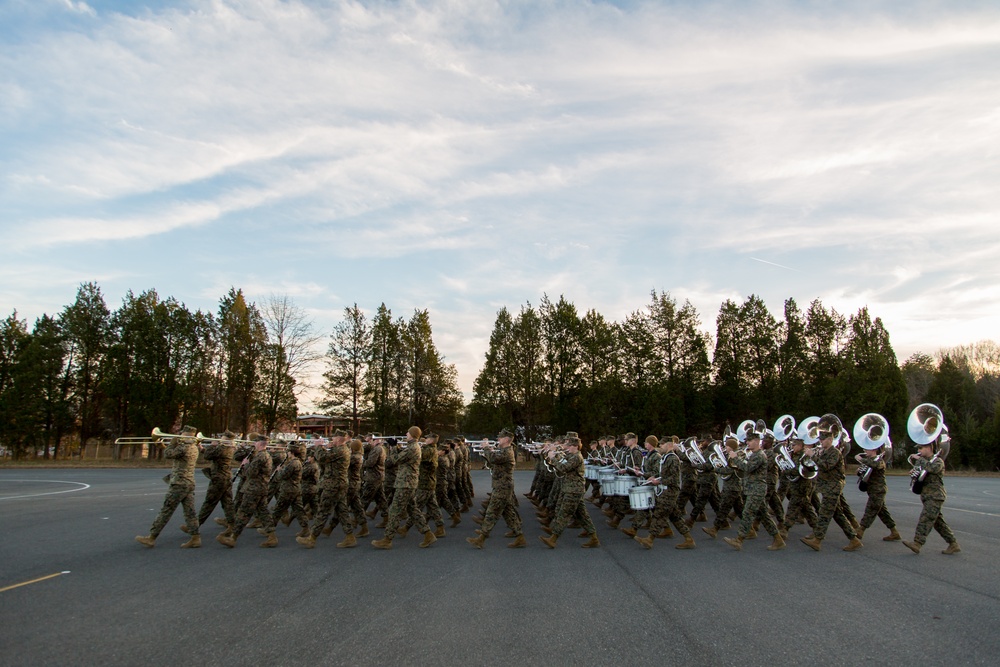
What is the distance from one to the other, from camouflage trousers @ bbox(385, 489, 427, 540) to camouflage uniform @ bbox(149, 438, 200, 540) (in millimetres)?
3216

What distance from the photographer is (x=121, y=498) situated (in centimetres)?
1706

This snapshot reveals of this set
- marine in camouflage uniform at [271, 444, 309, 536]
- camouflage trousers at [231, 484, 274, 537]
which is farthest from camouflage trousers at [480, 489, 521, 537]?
camouflage trousers at [231, 484, 274, 537]

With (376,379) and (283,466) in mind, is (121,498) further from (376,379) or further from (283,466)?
(376,379)

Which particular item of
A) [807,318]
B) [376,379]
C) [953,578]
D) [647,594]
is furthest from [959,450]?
[647,594]

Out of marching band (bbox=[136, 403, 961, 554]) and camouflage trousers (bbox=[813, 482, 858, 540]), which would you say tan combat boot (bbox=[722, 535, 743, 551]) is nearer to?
marching band (bbox=[136, 403, 961, 554])

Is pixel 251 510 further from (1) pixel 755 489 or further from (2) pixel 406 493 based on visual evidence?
(1) pixel 755 489

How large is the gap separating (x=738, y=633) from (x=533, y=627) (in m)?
1.91

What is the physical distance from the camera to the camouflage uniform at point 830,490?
10.1m

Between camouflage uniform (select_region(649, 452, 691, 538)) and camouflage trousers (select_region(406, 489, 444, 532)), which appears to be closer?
camouflage uniform (select_region(649, 452, 691, 538))

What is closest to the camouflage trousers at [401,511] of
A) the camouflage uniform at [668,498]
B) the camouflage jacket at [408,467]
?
the camouflage jacket at [408,467]

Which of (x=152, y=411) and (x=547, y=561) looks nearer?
(x=547, y=561)

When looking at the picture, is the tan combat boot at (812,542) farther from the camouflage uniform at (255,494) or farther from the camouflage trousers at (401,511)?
the camouflage uniform at (255,494)

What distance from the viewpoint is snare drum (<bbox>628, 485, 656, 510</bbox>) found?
10.7 metres

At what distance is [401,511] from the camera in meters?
10.4
